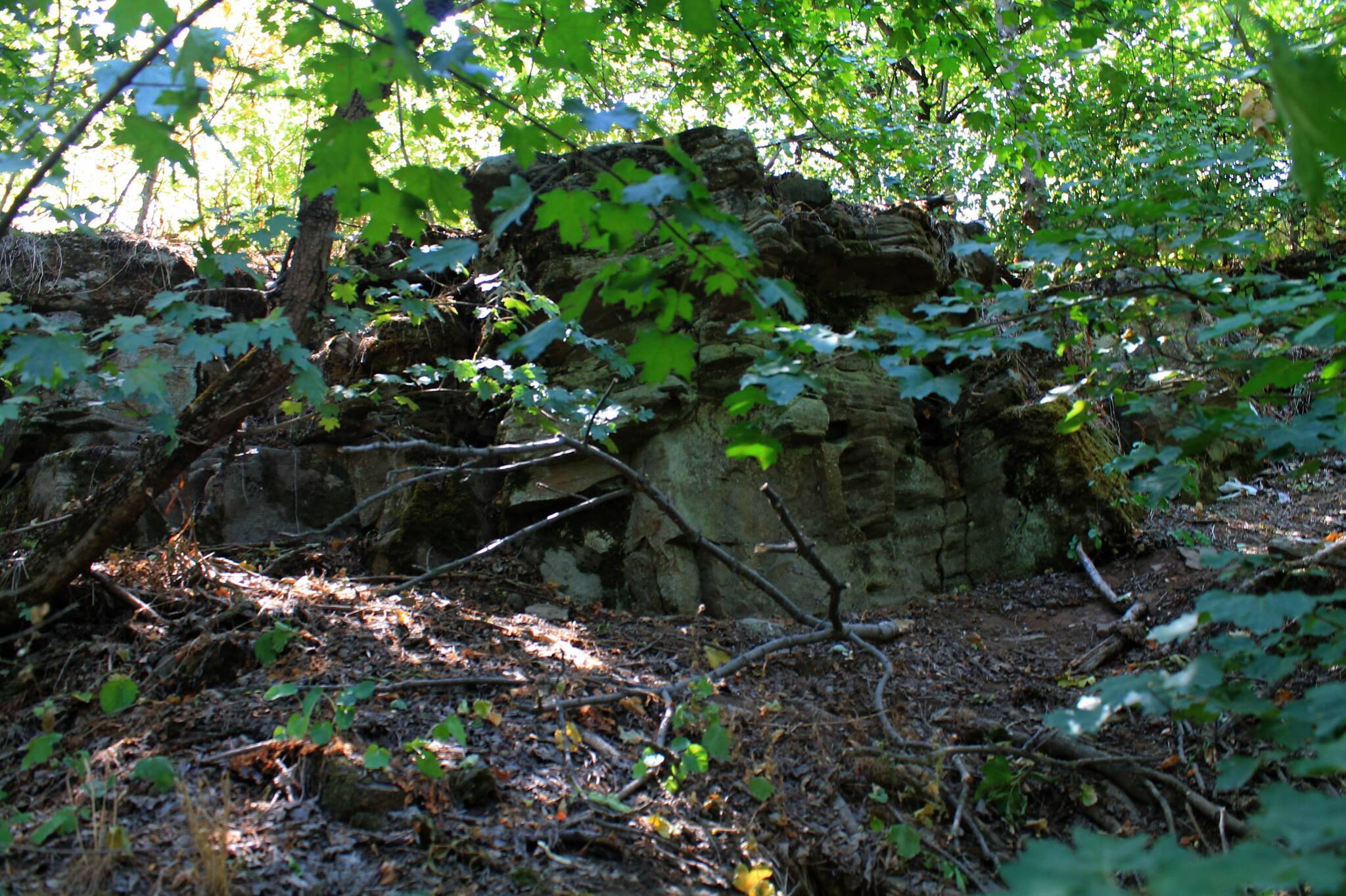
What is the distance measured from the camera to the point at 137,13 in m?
1.97

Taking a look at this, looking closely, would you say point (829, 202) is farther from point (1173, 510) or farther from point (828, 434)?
point (1173, 510)

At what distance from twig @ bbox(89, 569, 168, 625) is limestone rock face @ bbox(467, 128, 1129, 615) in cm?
276

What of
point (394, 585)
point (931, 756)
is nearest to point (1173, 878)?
point (931, 756)

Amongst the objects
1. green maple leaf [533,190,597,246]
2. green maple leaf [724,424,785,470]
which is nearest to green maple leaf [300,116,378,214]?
green maple leaf [533,190,597,246]

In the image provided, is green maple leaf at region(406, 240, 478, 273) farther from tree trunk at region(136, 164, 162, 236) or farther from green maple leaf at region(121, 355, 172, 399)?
tree trunk at region(136, 164, 162, 236)

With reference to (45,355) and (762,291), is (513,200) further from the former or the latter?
(45,355)

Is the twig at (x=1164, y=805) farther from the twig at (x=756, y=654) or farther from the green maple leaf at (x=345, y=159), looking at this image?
the green maple leaf at (x=345, y=159)

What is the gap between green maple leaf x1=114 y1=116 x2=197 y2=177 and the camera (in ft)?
6.61

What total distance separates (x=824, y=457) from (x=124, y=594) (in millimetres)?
4881

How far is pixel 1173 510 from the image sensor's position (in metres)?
6.98

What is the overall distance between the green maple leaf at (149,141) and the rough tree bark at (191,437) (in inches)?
80.5

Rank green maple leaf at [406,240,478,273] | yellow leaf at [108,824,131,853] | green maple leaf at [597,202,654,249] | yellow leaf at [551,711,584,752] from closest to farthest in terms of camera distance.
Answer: green maple leaf at [597,202,654,249]
green maple leaf at [406,240,478,273]
yellow leaf at [108,824,131,853]
yellow leaf at [551,711,584,752]

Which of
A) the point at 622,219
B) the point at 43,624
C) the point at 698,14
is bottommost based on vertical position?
the point at 43,624

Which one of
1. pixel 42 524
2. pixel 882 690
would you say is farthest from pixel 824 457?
pixel 42 524
